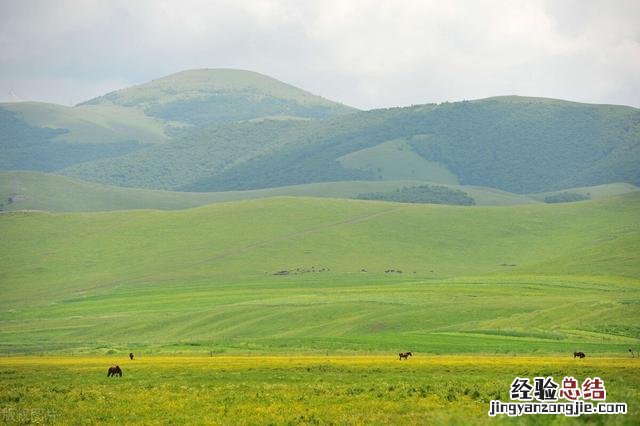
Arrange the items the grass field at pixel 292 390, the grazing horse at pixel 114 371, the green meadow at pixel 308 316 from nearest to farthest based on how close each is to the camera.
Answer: the grass field at pixel 292 390 < the green meadow at pixel 308 316 < the grazing horse at pixel 114 371

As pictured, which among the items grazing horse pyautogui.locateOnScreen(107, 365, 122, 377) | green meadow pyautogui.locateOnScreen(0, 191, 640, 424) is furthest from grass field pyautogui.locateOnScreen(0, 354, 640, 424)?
grazing horse pyautogui.locateOnScreen(107, 365, 122, 377)

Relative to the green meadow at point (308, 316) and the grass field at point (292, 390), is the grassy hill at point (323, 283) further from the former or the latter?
the grass field at point (292, 390)

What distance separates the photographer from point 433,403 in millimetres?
34031

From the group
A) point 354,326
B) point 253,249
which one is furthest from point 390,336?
point 253,249

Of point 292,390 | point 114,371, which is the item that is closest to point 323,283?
point 114,371

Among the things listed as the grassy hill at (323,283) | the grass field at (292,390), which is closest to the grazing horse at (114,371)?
the grass field at (292,390)

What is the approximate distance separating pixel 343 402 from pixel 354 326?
50747mm

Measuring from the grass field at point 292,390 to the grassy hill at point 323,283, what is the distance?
17.3 m

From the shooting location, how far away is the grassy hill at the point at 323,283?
7862 cm

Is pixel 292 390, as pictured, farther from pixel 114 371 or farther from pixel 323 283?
pixel 323 283

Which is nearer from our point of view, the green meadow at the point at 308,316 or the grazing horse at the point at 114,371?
the green meadow at the point at 308,316

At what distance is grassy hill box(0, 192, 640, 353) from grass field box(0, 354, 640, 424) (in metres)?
17.3

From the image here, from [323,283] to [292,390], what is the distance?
→ 97.1 metres

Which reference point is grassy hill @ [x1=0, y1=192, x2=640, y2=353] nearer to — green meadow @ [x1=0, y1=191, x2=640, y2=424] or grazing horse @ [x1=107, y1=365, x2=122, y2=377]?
green meadow @ [x1=0, y1=191, x2=640, y2=424]
